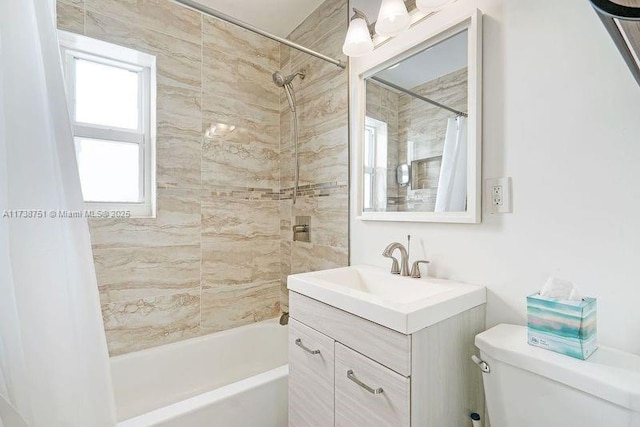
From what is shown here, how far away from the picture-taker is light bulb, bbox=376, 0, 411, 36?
1.22 m

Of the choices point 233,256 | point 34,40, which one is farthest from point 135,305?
point 34,40

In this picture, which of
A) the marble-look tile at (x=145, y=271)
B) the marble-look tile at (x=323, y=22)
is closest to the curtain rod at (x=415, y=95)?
the marble-look tile at (x=323, y=22)

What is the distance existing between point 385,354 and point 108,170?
5.96 ft

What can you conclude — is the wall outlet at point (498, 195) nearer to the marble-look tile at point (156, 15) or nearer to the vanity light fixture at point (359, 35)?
the vanity light fixture at point (359, 35)

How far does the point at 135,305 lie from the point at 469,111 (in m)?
1.91

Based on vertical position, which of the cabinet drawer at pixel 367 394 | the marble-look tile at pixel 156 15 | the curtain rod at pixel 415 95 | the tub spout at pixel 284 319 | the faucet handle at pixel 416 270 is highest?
the marble-look tile at pixel 156 15

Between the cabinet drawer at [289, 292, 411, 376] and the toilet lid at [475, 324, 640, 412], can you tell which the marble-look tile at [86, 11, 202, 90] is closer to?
the cabinet drawer at [289, 292, 411, 376]

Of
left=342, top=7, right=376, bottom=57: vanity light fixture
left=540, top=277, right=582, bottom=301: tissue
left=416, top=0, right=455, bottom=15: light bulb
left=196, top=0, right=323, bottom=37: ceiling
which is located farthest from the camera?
left=196, top=0, right=323, bottom=37: ceiling

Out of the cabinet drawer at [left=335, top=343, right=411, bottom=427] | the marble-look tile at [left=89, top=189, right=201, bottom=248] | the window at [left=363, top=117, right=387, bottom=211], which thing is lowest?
the cabinet drawer at [left=335, top=343, right=411, bottom=427]

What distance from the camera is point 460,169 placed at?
1149 mm

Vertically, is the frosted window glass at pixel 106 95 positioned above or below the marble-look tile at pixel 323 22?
below

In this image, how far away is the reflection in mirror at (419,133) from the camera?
1154 mm

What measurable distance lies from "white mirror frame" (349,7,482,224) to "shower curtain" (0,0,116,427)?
3.82ft

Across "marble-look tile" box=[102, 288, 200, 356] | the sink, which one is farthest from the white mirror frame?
"marble-look tile" box=[102, 288, 200, 356]
